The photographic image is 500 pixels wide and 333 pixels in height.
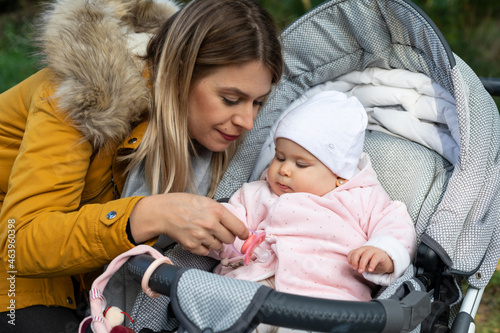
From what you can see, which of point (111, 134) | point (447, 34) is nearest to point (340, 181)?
point (111, 134)

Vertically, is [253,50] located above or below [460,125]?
above

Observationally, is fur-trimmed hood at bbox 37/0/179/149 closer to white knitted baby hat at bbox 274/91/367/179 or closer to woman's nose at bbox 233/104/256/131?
woman's nose at bbox 233/104/256/131

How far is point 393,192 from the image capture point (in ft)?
6.71

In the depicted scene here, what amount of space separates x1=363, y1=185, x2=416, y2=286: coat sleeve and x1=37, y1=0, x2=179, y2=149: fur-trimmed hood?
2.66 ft

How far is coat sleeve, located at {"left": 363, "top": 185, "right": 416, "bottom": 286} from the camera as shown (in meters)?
1.63

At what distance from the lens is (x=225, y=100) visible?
183 cm

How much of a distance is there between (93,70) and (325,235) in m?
0.87

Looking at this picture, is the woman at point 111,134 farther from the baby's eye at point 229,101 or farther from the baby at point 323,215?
the baby at point 323,215

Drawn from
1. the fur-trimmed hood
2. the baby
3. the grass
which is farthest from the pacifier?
the grass

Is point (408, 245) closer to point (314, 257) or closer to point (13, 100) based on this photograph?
point (314, 257)

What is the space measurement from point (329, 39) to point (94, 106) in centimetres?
98

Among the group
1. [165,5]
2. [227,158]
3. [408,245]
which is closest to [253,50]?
[227,158]

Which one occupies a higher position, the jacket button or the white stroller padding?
the jacket button

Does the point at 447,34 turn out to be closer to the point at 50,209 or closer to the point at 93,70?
the point at 93,70
